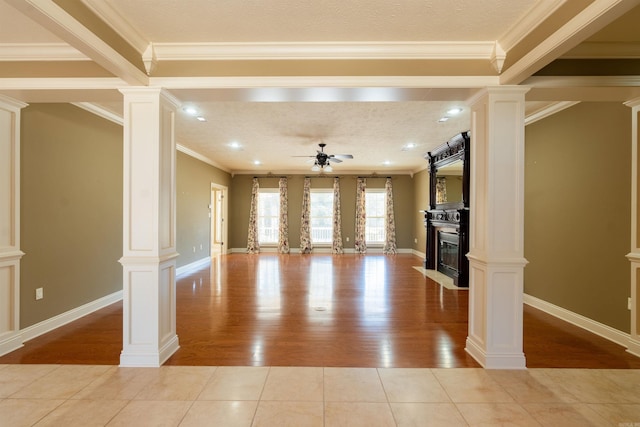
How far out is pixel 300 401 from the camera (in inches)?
80.0

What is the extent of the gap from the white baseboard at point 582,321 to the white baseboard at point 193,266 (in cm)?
631

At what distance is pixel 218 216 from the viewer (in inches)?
389

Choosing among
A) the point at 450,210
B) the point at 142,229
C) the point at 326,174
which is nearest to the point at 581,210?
the point at 450,210

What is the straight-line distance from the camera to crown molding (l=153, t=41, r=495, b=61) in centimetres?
242

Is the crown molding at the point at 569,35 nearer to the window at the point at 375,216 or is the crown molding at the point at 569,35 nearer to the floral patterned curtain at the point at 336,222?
the floral patterned curtain at the point at 336,222

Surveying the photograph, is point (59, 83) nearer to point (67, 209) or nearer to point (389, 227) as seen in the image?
point (67, 209)

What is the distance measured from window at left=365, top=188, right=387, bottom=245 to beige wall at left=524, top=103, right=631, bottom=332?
551cm

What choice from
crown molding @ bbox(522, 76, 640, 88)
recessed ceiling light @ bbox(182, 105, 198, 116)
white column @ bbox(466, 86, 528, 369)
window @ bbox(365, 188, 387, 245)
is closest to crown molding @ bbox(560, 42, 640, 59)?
crown molding @ bbox(522, 76, 640, 88)

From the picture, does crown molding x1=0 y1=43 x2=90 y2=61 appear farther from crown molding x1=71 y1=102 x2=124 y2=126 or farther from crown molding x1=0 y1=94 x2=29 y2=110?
crown molding x1=71 y1=102 x2=124 y2=126

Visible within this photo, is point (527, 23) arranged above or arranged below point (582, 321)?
above

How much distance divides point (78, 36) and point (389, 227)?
8.63 metres

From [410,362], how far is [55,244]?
402 centimetres

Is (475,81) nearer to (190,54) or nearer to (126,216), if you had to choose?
(190,54)

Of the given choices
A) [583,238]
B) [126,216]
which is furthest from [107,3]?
[583,238]
